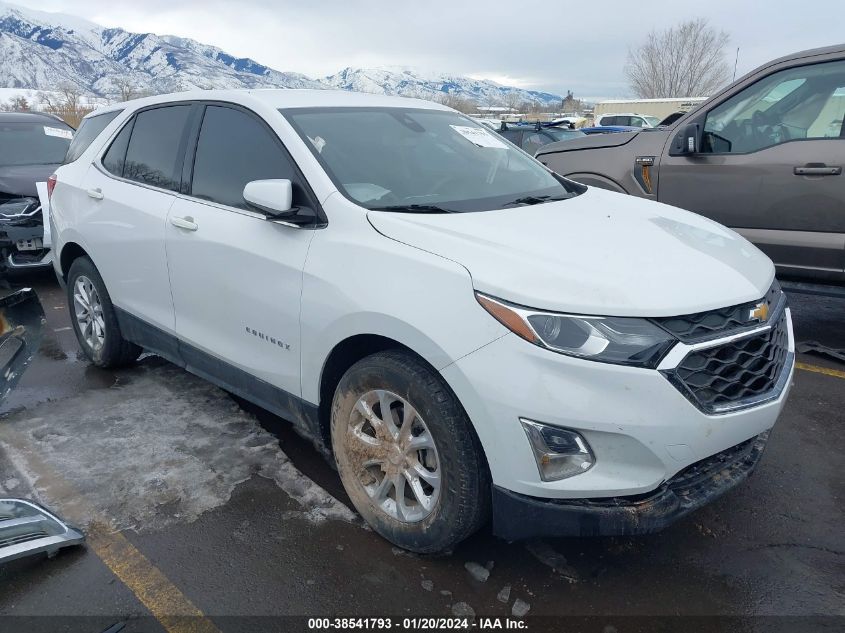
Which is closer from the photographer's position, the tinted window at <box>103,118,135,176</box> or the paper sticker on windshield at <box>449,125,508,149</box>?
the paper sticker on windshield at <box>449,125,508,149</box>

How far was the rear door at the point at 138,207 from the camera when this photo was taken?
366 cm

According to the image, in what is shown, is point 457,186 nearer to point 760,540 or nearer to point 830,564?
point 760,540

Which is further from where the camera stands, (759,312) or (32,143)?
(32,143)

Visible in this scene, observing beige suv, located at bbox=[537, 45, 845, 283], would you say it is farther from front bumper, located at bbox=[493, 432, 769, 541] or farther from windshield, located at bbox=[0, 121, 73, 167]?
windshield, located at bbox=[0, 121, 73, 167]

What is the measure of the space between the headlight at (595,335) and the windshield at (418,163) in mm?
850

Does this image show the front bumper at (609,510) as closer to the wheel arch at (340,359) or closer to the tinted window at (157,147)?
the wheel arch at (340,359)

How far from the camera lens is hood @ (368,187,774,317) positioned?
2154mm

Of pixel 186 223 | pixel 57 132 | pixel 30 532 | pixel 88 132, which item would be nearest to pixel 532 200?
pixel 186 223

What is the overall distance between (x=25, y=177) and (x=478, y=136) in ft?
18.6

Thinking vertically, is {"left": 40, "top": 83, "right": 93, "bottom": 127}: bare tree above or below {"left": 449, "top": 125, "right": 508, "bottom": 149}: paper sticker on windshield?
below

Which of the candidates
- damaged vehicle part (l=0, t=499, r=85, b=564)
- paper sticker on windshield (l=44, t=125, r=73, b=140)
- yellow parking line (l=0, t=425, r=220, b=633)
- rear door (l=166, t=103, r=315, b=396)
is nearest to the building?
paper sticker on windshield (l=44, t=125, r=73, b=140)

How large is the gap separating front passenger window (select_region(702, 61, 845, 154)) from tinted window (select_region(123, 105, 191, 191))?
3.82m

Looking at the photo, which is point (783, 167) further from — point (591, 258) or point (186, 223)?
point (186, 223)

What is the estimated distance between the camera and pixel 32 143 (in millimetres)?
8109
